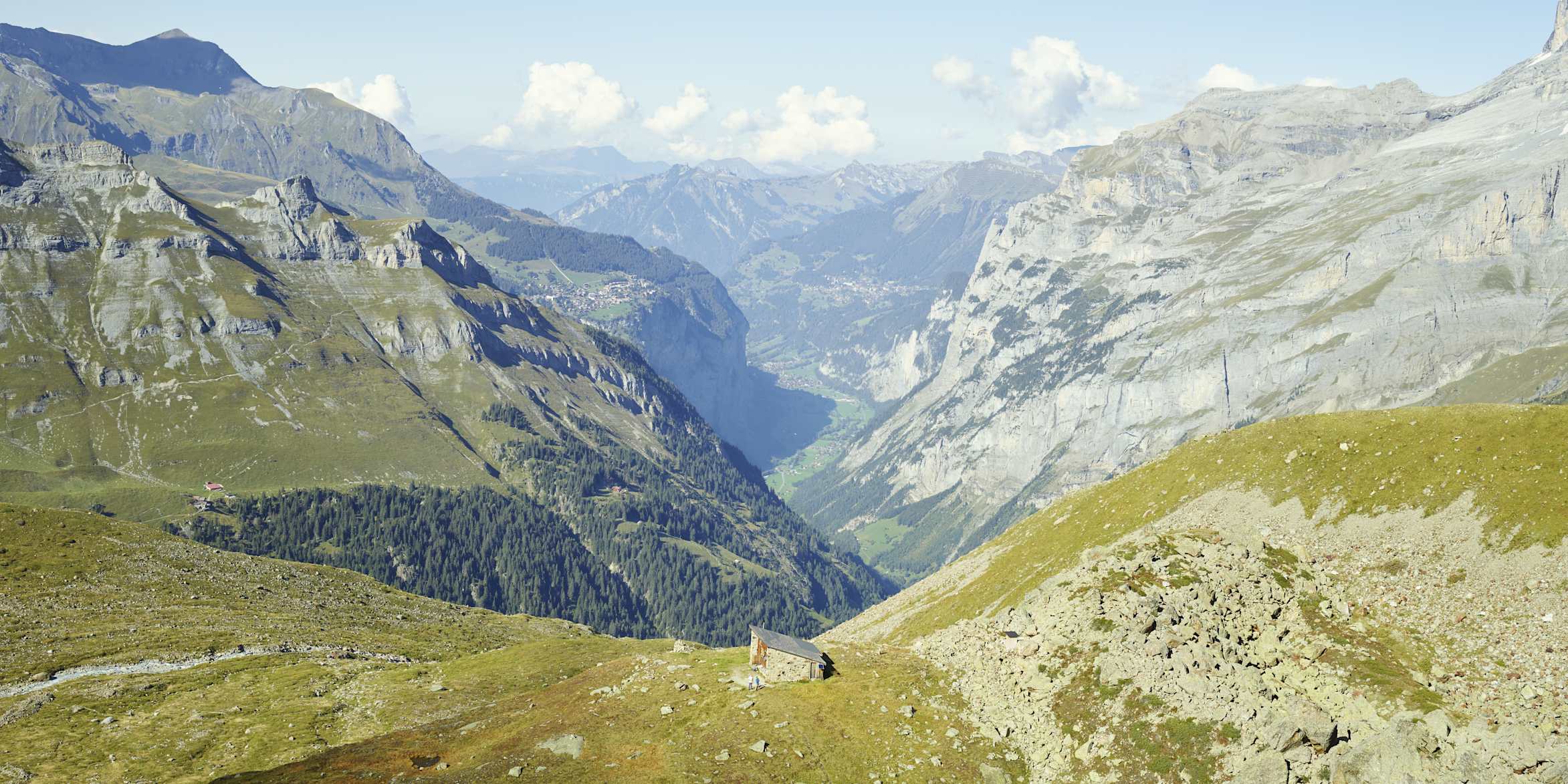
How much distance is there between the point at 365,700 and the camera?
274ft

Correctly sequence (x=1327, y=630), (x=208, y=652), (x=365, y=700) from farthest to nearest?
(x=208, y=652), (x=365, y=700), (x=1327, y=630)

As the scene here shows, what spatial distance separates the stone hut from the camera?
72.2m

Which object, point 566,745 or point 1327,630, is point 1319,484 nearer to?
point 1327,630

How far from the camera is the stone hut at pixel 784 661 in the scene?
72.2 meters

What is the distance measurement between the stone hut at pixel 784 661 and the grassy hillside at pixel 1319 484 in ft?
120

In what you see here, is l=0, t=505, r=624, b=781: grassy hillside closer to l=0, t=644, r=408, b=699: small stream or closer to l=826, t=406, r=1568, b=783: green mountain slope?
l=0, t=644, r=408, b=699: small stream

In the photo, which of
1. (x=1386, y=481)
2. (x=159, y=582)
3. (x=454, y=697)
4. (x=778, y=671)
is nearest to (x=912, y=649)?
(x=778, y=671)

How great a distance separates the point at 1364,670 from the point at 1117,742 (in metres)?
17.0

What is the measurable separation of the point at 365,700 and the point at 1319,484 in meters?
93.5

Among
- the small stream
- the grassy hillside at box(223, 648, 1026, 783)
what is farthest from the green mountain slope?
the small stream

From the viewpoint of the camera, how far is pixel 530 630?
14538 centimetres

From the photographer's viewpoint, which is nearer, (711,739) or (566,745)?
(711,739)

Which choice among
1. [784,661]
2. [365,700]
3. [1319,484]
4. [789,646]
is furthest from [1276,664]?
[365,700]

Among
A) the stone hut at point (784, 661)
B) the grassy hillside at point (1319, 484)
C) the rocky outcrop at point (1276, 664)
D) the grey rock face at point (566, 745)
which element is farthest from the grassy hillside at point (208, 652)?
the rocky outcrop at point (1276, 664)
